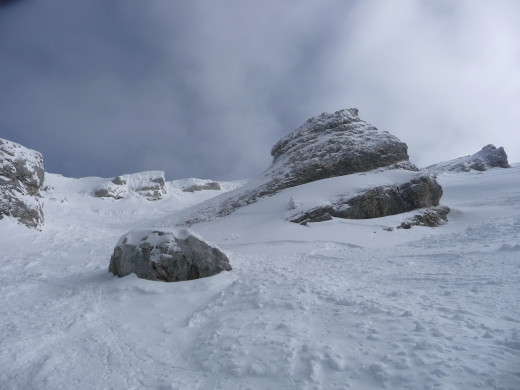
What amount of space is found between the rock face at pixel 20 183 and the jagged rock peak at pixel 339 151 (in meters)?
22.5

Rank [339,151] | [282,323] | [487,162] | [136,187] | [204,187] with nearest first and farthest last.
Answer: [282,323]
[339,151]
[136,187]
[487,162]
[204,187]

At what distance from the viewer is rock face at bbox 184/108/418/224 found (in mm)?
32781

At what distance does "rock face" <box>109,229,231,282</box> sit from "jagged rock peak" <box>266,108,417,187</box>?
73.9ft

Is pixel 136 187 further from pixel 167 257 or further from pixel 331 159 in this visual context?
pixel 167 257

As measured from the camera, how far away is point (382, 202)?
25.8 metres

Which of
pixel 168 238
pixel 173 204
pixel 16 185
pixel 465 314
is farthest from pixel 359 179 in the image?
pixel 173 204

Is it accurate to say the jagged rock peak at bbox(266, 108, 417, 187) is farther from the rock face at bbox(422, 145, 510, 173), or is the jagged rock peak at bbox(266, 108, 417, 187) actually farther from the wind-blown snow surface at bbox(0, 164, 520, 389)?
the rock face at bbox(422, 145, 510, 173)

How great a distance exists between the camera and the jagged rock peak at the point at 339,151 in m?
32.8

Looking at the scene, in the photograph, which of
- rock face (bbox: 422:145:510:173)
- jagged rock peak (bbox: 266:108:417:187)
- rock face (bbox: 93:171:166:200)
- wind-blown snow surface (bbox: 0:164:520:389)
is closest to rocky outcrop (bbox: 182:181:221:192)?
rock face (bbox: 93:171:166:200)

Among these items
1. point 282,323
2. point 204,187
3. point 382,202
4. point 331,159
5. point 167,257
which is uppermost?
point 204,187

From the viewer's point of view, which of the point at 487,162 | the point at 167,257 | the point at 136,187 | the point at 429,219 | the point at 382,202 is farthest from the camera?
the point at 487,162

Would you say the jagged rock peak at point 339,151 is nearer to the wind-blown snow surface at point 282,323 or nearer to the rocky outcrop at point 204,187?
the wind-blown snow surface at point 282,323

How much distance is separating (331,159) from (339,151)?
1391 millimetres

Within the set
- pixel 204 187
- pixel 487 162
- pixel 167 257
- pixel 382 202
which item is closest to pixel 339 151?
pixel 382 202
